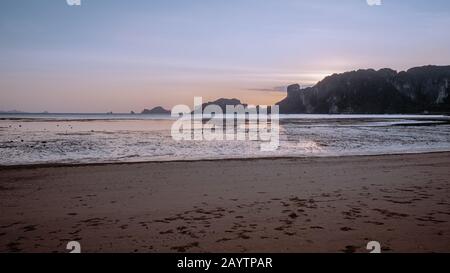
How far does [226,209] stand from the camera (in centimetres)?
885

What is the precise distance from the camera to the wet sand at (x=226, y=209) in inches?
257

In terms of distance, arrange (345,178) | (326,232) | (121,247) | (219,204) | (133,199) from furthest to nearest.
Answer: (345,178) < (133,199) < (219,204) < (326,232) < (121,247)

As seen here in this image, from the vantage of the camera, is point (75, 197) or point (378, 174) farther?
point (378, 174)

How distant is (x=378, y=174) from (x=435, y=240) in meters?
7.79

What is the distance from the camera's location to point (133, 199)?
1004 cm

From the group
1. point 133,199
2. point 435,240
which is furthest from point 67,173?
point 435,240

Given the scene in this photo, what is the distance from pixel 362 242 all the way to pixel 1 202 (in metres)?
9.34

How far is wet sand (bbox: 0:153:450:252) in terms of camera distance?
6528mm

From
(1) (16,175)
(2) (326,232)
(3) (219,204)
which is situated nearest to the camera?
(2) (326,232)

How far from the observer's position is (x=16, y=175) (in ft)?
47.4
